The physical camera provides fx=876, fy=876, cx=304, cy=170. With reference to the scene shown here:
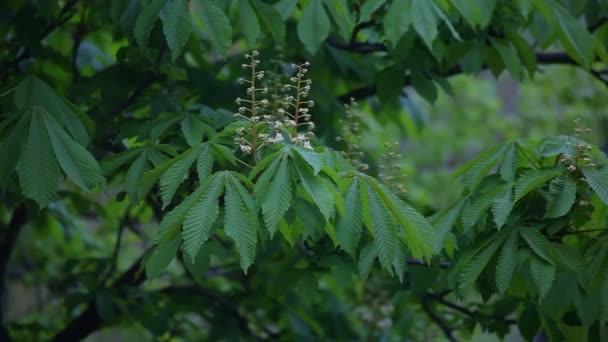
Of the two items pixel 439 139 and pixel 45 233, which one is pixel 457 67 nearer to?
pixel 45 233

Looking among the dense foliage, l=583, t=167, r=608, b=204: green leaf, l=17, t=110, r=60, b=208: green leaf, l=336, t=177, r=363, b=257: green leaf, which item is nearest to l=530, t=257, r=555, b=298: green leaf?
the dense foliage

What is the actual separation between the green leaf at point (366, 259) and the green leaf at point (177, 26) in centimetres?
79

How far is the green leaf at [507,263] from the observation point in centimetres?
243

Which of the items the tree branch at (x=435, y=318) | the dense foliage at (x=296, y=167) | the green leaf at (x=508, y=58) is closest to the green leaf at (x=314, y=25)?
the dense foliage at (x=296, y=167)

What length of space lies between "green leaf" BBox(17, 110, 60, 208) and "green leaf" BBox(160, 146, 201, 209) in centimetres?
28

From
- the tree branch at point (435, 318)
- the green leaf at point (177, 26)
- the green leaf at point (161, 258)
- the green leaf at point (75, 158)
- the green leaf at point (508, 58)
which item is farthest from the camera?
the tree branch at point (435, 318)

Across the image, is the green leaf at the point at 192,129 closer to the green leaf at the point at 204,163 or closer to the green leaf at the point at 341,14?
the green leaf at the point at 204,163

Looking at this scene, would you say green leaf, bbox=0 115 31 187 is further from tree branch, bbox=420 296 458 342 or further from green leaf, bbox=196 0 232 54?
tree branch, bbox=420 296 458 342

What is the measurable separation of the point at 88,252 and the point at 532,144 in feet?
11.4

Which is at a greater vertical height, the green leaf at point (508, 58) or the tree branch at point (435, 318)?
the green leaf at point (508, 58)

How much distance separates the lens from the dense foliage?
2264mm

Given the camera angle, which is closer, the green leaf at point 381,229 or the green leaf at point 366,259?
the green leaf at point 381,229

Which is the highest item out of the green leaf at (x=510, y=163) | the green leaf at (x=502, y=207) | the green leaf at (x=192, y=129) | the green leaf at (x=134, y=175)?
the green leaf at (x=192, y=129)

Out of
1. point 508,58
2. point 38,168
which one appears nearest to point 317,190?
point 38,168
